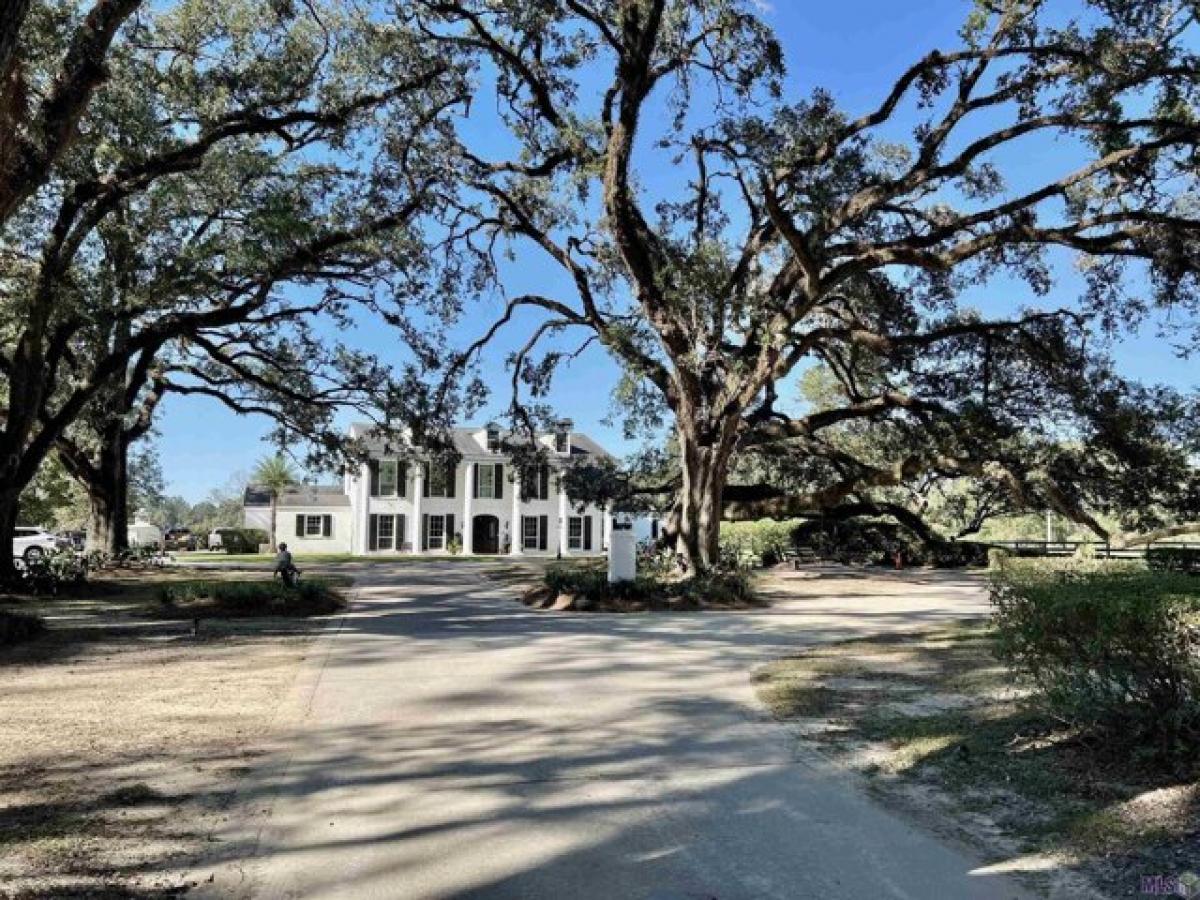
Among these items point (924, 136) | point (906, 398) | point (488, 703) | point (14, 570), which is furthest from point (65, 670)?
point (906, 398)

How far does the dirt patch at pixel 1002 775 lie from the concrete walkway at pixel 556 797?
0.30 metres

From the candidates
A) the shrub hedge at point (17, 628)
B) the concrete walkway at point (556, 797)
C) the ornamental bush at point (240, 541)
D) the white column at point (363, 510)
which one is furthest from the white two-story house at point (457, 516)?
the concrete walkway at point (556, 797)

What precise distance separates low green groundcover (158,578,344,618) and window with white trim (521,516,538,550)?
114 feet

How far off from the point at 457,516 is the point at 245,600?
116 ft

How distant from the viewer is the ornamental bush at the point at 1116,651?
5.12 m

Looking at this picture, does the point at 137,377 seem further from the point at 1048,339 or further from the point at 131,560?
the point at 1048,339

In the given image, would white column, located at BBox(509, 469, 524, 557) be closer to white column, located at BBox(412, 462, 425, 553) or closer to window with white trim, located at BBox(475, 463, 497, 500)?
window with white trim, located at BBox(475, 463, 497, 500)

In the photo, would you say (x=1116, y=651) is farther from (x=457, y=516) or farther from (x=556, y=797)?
(x=457, y=516)

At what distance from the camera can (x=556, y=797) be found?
18.1 ft

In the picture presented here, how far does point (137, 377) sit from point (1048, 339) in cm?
2444

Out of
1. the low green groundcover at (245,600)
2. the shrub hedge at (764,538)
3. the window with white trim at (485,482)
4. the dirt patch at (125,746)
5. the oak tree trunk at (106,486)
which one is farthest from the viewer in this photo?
the window with white trim at (485,482)

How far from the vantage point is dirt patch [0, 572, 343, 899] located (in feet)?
14.6

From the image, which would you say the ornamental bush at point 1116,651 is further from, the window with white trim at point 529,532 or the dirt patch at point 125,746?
the window with white trim at point 529,532

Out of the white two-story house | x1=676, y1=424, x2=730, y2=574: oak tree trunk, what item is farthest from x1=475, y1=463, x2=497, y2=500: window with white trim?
x1=676, y1=424, x2=730, y2=574: oak tree trunk
